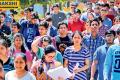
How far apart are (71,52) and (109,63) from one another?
49.6 inches

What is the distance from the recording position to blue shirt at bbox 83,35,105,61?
1060 centimetres

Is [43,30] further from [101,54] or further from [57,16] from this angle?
[57,16]

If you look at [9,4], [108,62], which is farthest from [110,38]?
[9,4]

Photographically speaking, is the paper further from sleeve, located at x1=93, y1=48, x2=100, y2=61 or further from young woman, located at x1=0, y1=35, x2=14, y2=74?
sleeve, located at x1=93, y1=48, x2=100, y2=61

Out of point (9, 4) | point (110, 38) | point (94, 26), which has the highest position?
point (9, 4)

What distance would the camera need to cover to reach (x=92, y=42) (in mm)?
10664

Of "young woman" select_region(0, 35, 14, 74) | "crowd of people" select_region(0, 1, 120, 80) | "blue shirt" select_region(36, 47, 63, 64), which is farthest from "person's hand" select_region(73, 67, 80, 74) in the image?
"young woman" select_region(0, 35, 14, 74)

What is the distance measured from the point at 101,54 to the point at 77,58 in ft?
1.60

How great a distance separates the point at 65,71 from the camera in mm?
8422

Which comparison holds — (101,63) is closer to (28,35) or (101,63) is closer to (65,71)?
(65,71)

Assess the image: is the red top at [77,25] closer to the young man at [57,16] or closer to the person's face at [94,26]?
the young man at [57,16]

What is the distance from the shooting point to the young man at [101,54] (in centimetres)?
949

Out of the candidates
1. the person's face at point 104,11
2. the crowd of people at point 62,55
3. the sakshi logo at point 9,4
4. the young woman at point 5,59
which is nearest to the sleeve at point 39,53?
the crowd of people at point 62,55

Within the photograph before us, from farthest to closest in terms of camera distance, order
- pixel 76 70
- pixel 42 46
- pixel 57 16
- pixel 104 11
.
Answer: pixel 57 16, pixel 104 11, pixel 42 46, pixel 76 70
